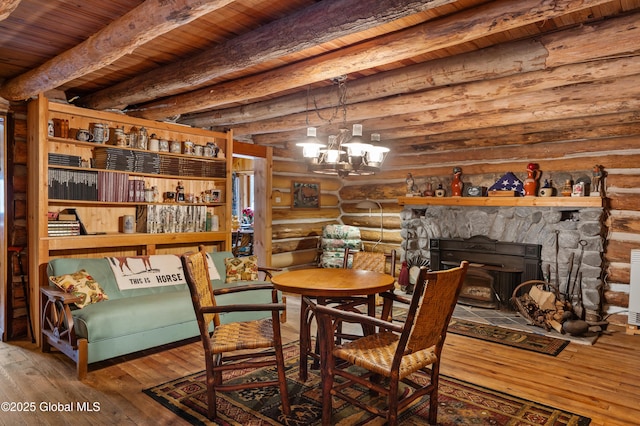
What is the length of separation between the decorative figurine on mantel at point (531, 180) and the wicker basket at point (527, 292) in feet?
3.82

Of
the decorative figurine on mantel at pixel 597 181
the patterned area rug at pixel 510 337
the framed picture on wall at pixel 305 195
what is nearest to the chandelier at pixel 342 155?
the patterned area rug at pixel 510 337

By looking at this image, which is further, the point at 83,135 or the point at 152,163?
the point at 152,163

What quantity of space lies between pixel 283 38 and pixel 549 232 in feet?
14.2

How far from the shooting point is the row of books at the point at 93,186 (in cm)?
402

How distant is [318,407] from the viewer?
281 cm

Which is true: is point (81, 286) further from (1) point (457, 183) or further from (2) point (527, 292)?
(2) point (527, 292)

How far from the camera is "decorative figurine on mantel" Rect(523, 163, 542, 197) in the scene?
5.41 metres

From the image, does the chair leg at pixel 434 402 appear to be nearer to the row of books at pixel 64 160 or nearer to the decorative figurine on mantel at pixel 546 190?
the decorative figurine on mantel at pixel 546 190

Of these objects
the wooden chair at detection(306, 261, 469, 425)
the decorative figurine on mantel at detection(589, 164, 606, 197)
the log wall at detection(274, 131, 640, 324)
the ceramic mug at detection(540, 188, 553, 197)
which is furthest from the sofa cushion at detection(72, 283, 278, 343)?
the decorative figurine on mantel at detection(589, 164, 606, 197)

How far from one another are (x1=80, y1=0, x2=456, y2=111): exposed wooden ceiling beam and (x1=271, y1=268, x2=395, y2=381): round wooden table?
1.61 m

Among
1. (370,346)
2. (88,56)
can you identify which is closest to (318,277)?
(370,346)

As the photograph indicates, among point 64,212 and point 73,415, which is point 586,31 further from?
point 64,212

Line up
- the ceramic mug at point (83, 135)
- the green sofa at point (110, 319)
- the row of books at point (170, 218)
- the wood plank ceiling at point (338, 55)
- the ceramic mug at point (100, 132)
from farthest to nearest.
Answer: the row of books at point (170, 218)
the ceramic mug at point (100, 132)
the ceramic mug at point (83, 135)
the green sofa at point (110, 319)
the wood plank ceiling at point (338, 55)

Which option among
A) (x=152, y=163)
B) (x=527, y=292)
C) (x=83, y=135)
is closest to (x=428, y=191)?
(x=527, y=292)
